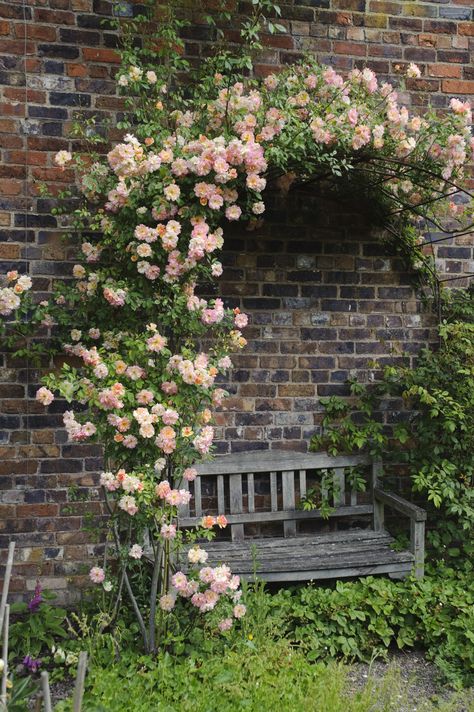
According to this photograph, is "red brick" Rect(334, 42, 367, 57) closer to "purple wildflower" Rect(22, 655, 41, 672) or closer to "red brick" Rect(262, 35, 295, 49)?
"red brick" Rect(262, 35, 295, 49)

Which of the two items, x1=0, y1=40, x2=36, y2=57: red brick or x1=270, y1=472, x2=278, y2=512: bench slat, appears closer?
x1=0, y1=40, x2=36, y2=57: red brick

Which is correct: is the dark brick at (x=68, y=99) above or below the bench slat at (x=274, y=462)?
above

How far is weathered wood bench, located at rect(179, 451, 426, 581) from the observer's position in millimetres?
3248

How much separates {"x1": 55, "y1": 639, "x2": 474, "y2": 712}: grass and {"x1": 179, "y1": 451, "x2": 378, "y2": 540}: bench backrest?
845 millimetres

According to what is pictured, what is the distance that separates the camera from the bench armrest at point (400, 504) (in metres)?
3.31

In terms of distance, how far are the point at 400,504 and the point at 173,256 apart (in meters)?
1.88

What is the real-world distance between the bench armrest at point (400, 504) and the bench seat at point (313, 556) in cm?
20

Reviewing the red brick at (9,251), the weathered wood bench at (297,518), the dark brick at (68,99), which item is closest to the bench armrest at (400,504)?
the weathered wood bench at (297,518)

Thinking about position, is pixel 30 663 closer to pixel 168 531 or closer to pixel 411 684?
pixel 168 531

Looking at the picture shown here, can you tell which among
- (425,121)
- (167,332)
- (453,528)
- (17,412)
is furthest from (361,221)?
(17,412)

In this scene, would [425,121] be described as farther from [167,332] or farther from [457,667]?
[457,667]

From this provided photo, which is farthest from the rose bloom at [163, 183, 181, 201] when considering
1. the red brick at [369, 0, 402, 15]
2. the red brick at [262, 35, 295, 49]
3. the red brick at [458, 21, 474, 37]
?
the red brick at [458, 21, 474, 37]

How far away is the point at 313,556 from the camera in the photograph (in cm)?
330

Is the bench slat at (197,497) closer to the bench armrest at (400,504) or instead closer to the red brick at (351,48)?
the bench armrest at (400,504)
